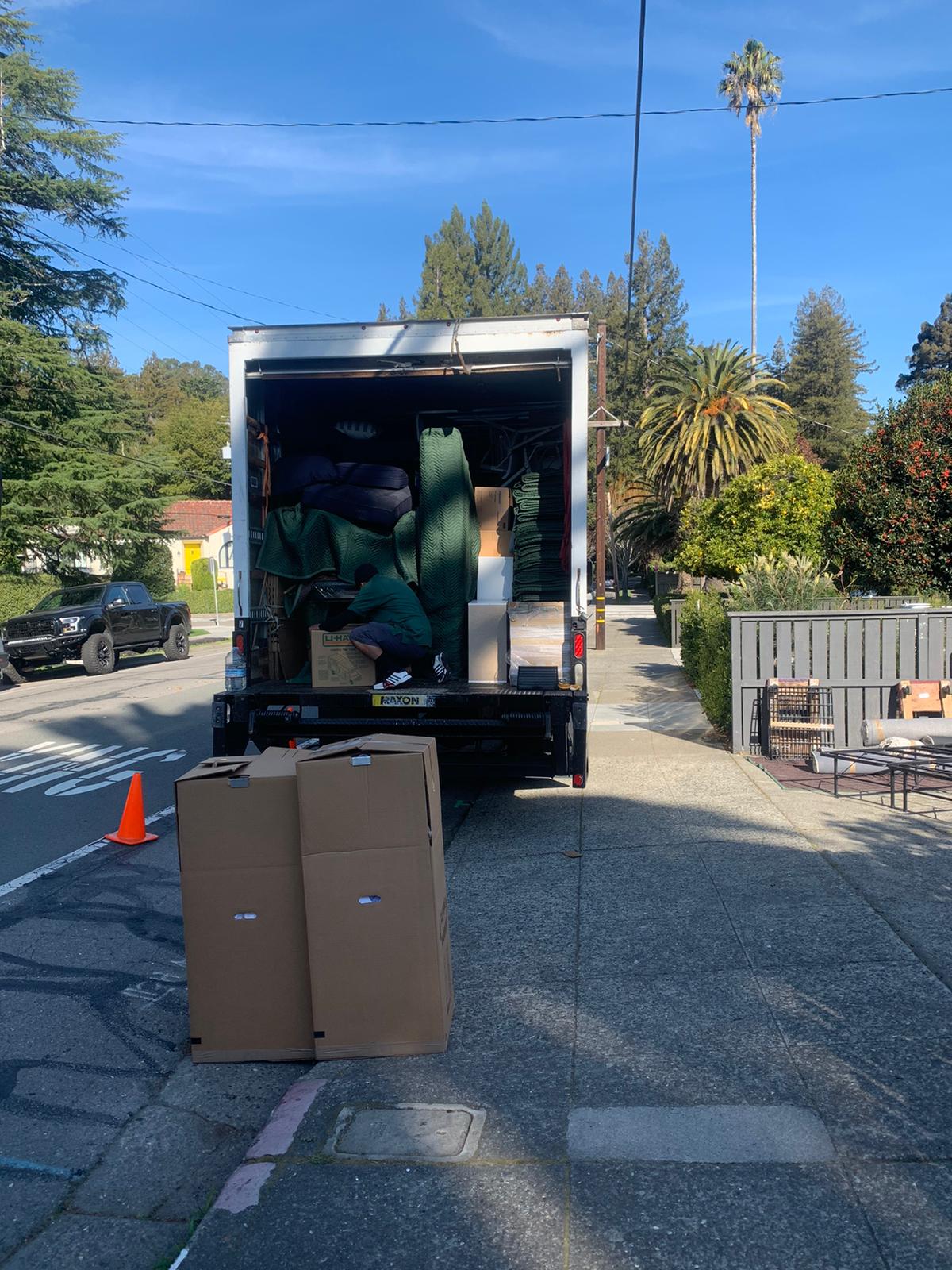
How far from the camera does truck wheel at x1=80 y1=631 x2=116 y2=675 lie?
850 inches

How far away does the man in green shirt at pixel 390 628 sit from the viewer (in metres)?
7.72

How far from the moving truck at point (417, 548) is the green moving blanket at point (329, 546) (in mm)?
45

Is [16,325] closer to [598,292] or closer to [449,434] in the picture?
[449,434]

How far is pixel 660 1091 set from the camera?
141 inches

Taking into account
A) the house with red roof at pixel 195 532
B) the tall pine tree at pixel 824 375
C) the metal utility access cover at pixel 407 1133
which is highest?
the tall pine tree at pixel 824 375

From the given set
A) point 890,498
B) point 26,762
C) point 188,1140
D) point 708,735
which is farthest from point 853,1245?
point 890,498

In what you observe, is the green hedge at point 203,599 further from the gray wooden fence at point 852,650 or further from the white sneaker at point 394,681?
the white sneaker at point 394,681

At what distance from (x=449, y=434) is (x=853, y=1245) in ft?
21.5

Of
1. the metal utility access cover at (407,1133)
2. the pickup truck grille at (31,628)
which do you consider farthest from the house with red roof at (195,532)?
the metal utility access cover at (407,1133)

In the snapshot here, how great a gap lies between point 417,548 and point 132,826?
9.87 feet

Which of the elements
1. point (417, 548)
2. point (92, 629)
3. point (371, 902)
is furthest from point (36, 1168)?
point (92, 629)

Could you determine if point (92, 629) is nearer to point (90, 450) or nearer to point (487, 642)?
point (90, 450)

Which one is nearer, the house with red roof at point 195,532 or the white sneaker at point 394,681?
the white sneaker at point 394,681

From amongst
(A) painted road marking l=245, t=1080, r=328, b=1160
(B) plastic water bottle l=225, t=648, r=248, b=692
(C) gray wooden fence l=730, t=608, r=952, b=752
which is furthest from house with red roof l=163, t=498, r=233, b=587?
(A) painted road marking l=245, t=1080, r=328, b=1160
